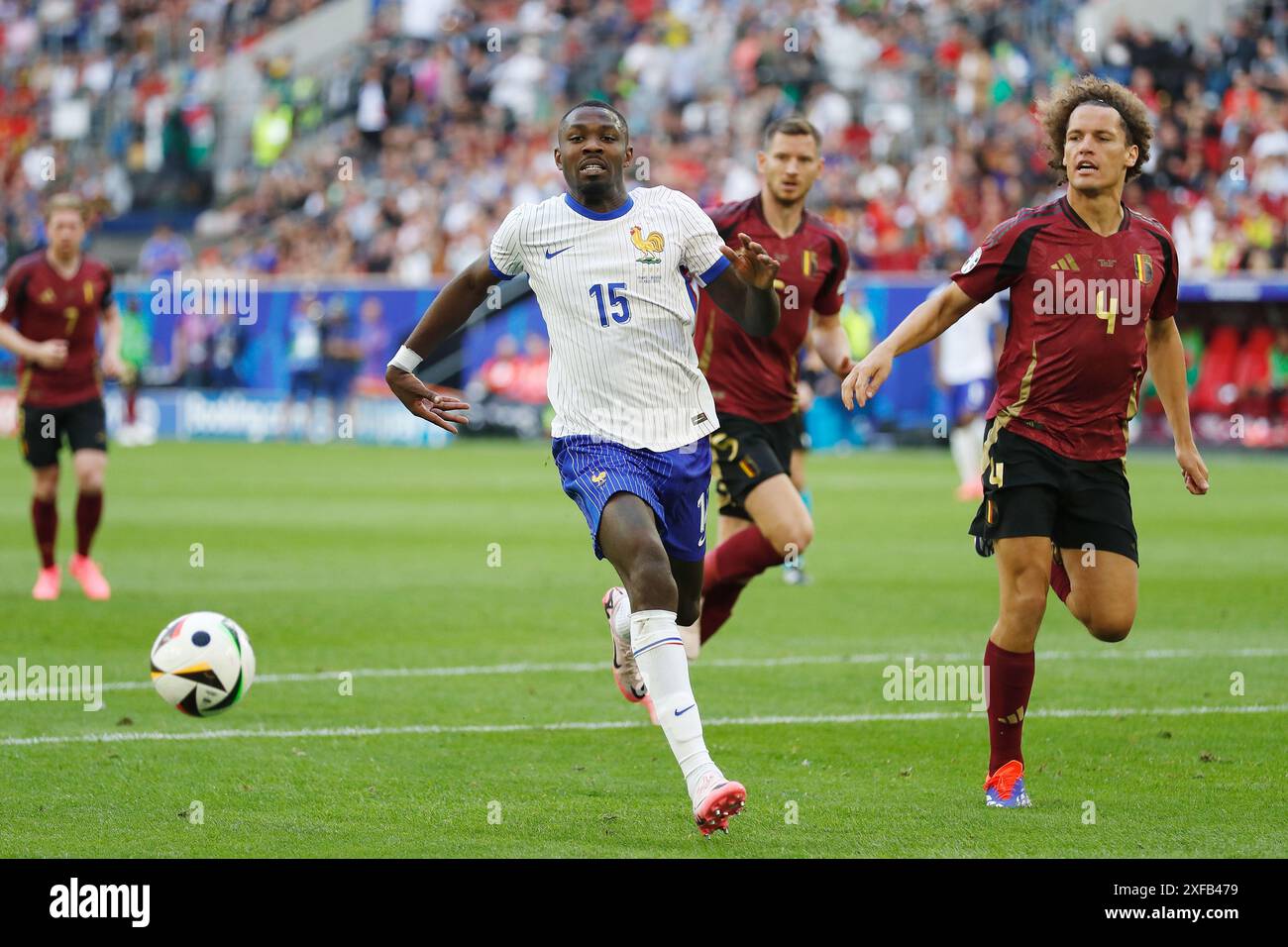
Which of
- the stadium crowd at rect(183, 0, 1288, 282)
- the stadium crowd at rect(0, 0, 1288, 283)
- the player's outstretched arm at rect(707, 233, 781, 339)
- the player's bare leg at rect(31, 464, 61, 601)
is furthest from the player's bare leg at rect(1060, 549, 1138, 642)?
the stadium crowd at rect(183, 0, 1288, 282)

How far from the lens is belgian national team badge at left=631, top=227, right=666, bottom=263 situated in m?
Result: 6.83

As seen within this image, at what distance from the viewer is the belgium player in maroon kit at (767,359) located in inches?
364

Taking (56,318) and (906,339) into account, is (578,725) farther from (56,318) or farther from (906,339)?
(56,318)

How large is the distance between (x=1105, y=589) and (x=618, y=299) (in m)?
2.06

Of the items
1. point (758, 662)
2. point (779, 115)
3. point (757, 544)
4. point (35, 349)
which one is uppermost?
point (779, 115)

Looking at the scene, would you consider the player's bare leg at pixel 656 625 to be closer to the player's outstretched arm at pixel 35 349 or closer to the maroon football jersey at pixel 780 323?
the maroon football jersey at pixel 780 323

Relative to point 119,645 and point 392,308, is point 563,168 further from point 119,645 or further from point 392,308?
point 392,308

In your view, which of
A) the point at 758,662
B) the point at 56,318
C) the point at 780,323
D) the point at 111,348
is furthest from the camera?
the point at 111,348

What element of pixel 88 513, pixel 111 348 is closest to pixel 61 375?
pixel 111 348

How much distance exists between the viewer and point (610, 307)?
6828mm

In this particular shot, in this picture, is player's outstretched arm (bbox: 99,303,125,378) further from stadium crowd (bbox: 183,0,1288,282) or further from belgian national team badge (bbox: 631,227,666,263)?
stadium crowd (bbox: 183,0,1288,282)

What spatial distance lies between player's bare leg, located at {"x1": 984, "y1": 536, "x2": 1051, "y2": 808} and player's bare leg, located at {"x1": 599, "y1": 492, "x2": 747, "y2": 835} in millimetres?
1158

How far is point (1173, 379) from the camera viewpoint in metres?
7.30

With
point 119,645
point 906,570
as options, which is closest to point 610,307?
point 119,645
